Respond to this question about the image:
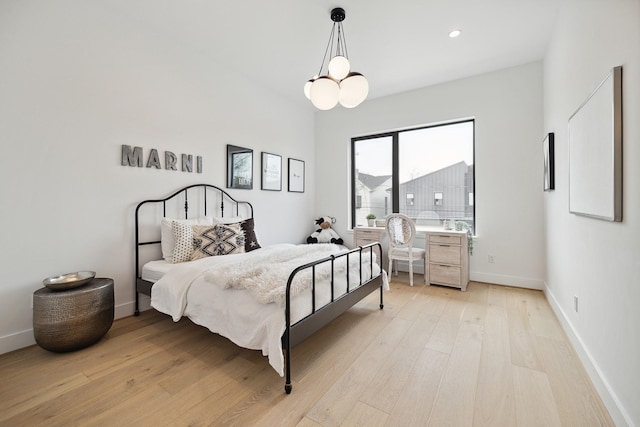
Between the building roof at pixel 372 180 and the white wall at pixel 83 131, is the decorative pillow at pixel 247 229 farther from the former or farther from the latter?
the building roof at pixel 372 180

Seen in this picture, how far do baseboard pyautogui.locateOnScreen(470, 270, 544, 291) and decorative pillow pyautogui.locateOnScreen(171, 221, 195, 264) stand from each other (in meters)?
3.56

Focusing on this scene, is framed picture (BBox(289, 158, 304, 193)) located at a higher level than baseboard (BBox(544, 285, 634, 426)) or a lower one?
higher

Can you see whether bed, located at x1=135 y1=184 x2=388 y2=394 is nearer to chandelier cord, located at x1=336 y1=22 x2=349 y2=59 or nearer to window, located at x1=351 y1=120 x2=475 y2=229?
window, located at x1=351 y1=120 x2=475 y2=229

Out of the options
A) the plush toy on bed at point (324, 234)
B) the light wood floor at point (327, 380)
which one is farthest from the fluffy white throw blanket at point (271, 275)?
the plush toy on bed at point (324, 234)

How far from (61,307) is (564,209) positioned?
13.2 ft

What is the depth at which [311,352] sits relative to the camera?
78.7 inches

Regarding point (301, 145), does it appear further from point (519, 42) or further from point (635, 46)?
point (635, 46)

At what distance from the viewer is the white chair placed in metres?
3.62

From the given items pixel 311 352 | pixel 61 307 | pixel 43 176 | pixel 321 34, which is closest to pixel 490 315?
pixel 311 352

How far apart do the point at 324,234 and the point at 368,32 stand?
2.93 m

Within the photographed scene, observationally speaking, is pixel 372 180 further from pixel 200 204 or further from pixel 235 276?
pixel 235 276

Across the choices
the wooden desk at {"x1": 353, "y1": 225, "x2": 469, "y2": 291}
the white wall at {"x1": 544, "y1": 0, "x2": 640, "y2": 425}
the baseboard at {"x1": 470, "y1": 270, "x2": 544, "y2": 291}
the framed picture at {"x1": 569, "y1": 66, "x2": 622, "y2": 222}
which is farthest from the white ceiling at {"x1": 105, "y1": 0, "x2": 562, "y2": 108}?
the baseboard at {"x1": 470, "y1": 270, "x2": 544, "y2": 291}

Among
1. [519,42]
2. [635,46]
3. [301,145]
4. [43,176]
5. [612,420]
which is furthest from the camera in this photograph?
[301,145]

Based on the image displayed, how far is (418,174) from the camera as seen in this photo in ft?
14.0
